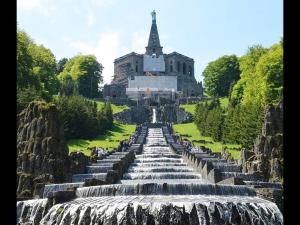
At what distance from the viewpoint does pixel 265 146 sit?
144ft

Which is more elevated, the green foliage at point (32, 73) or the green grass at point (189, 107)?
the green foliage at point (32, 73)

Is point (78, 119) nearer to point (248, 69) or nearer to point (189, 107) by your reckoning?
point (248, 69)

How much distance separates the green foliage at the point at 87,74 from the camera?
146125mm

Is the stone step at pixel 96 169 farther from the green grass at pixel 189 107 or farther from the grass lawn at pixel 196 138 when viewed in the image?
the green grass at pixel 189 107

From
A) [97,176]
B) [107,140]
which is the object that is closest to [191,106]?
[107,140]

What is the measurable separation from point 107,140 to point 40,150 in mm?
44381

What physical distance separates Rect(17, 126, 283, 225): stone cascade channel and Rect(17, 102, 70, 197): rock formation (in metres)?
5.87

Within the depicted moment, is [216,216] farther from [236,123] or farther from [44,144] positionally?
[236,123]

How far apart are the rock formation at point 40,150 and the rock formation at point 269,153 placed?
44.4 feet

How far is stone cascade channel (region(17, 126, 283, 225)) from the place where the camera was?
2509 cm

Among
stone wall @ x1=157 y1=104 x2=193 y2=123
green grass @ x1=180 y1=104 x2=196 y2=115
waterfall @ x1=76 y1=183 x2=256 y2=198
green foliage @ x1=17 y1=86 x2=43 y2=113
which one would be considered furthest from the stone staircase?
green grass @ x1=180 y1=104 x2=196 y2=115

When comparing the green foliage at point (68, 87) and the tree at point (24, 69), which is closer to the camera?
the tree at point (24, 69)

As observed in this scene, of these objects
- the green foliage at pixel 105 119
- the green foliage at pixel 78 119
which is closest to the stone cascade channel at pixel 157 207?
the green foliage at pixel 78 119
